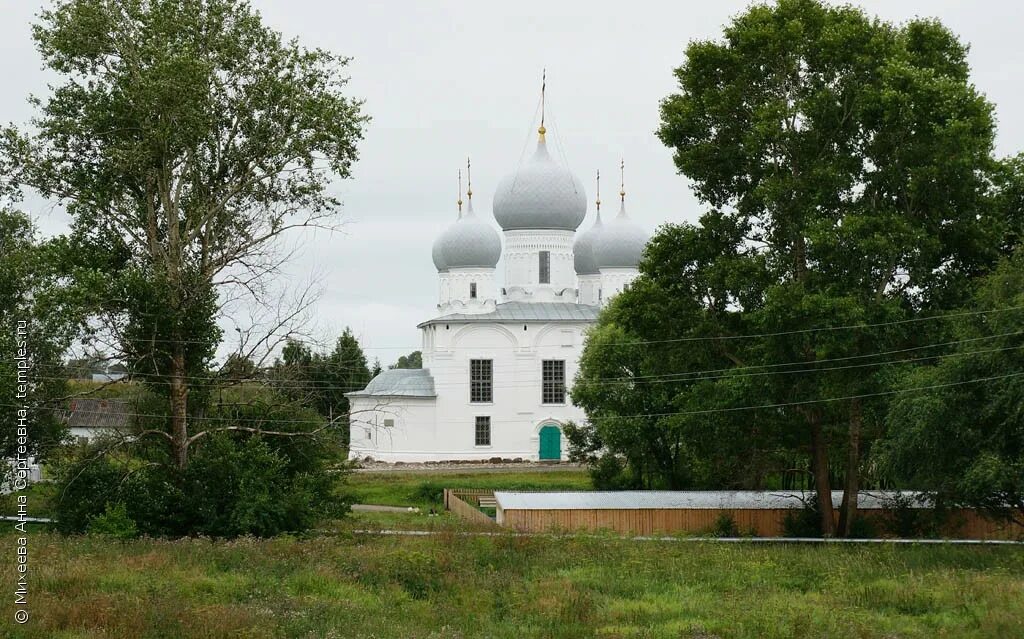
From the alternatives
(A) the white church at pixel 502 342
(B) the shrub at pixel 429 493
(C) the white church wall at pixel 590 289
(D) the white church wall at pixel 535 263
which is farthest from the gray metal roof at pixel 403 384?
(B) the shrub at pixel 429 493

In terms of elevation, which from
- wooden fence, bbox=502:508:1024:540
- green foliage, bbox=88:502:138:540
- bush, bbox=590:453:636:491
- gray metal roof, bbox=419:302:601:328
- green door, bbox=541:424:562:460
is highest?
gray metal roof, bbox=419:302:601:328

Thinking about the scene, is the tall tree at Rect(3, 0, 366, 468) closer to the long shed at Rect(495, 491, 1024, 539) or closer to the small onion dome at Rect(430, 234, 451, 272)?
the long shed at Rect(495, 491, 1024, 539)

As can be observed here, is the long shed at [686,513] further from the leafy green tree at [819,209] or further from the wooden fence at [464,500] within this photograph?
the wooden fence at [464,500]

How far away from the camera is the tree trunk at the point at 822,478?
26.8 meters

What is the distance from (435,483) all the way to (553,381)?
15.8 m

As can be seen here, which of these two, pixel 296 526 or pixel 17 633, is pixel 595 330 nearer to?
pixel 296 526

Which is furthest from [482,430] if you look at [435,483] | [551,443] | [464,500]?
[464,500]

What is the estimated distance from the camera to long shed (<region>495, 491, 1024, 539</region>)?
91.8 feet

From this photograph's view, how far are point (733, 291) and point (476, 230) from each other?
106ft

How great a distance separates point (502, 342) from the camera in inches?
2244

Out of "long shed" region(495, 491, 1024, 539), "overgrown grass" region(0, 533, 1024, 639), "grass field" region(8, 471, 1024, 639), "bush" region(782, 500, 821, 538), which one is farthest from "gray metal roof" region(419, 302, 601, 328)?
"overgrown grass" region(0, 533, 1024, 639)

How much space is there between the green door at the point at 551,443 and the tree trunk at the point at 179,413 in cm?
3184

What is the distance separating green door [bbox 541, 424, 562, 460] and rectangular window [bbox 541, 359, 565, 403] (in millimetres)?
1216

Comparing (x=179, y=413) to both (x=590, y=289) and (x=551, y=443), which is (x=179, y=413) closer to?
(x=551, y=443)
